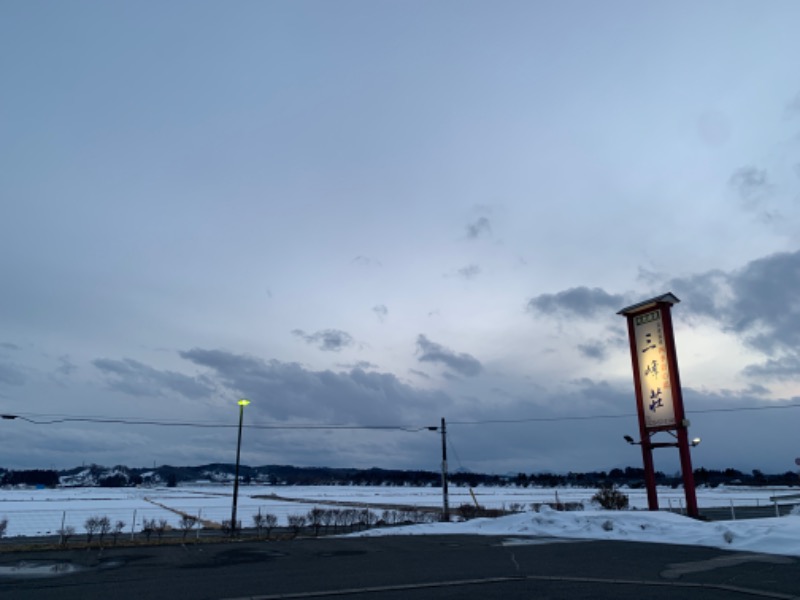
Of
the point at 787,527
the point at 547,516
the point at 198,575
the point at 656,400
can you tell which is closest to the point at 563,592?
the point at 198,575

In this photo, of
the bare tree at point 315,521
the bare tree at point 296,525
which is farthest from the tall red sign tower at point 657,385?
the bare tree at point 296,525

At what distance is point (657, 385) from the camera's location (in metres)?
26.9

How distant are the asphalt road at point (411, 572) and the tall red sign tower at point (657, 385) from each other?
8952mm

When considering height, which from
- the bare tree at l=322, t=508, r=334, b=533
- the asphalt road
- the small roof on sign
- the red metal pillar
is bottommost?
the bare tree at l=322, t=508, r=334, b=533

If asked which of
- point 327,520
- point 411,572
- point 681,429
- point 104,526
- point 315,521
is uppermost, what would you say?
point 681,429

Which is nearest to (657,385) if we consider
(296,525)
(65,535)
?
(296,525)

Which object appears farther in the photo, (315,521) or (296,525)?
(315,521)

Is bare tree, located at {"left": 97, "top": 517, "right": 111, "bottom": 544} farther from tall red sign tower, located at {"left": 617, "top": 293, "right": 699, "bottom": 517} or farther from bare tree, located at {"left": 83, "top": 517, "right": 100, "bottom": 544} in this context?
tall red sign tower, located at {"left": 617, "top": 293, "right": 699, "bottom": 517}

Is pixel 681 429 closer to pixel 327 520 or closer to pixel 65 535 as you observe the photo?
pixel 327 520

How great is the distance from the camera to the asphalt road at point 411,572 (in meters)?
10.6

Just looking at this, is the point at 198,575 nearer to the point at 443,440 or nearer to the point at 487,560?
the point at 487,560

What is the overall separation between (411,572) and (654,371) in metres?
18.6

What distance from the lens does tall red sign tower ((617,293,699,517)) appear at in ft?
84.2

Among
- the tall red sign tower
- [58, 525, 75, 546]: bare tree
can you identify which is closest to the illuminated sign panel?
the tall red sign tower
